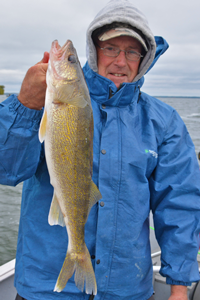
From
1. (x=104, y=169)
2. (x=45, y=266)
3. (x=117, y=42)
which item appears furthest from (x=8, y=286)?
(x=117, y=42)

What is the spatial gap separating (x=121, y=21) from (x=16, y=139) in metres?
1.47

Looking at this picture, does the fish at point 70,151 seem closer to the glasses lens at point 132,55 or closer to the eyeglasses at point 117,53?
the eyeglasses at point 117,53

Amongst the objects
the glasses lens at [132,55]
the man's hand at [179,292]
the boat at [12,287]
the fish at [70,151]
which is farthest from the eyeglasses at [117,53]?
the boat at [12,287]

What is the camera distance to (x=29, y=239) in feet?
7.04

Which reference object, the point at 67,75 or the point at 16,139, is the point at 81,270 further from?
the point at 67,75

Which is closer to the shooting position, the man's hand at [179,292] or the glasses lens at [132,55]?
the man's hand at [179,292]

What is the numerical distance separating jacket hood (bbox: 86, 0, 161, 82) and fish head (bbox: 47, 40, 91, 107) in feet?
1.83

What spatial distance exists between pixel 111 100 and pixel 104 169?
630 millimetres

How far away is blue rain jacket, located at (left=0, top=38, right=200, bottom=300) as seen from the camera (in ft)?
6.29

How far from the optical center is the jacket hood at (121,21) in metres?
2.36

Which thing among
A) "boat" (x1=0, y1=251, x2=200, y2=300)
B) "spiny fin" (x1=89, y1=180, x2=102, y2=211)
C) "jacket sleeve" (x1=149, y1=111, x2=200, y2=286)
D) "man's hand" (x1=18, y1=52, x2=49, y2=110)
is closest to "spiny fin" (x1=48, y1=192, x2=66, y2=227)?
"spiny fin" (x1=89, y1=180, x2=102, y2=211)

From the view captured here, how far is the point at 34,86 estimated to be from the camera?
172 cm

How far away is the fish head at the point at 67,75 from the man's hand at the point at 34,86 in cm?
7

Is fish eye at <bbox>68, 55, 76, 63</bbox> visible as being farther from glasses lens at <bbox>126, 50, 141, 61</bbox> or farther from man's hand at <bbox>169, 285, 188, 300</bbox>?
man's hand at <bbox>169, 285, 188, 300</bbox>
